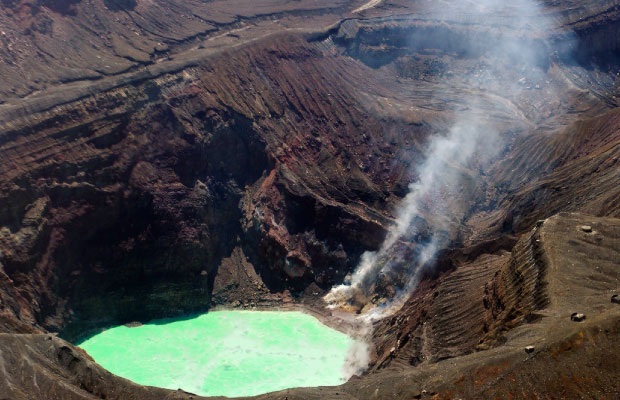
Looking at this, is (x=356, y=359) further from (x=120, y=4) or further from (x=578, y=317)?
(x=120, y=4)

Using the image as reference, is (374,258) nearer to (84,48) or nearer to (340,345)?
(340,345)

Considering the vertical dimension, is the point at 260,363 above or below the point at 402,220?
below

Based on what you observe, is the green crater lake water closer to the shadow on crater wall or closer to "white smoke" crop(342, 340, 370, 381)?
"white smoke" crop(342, 340, 370, 381)

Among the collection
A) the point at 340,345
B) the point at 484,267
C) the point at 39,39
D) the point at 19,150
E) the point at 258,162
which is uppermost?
the point at 39,39

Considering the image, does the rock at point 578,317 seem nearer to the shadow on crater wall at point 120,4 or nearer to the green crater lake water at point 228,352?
the green crater lake water at point 228,352

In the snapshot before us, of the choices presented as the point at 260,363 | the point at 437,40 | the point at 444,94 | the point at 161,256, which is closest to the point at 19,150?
the point at 161,256

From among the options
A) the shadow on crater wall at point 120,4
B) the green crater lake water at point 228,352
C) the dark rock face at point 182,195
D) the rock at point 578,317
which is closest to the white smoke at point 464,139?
the dark rock face at point 182,195
